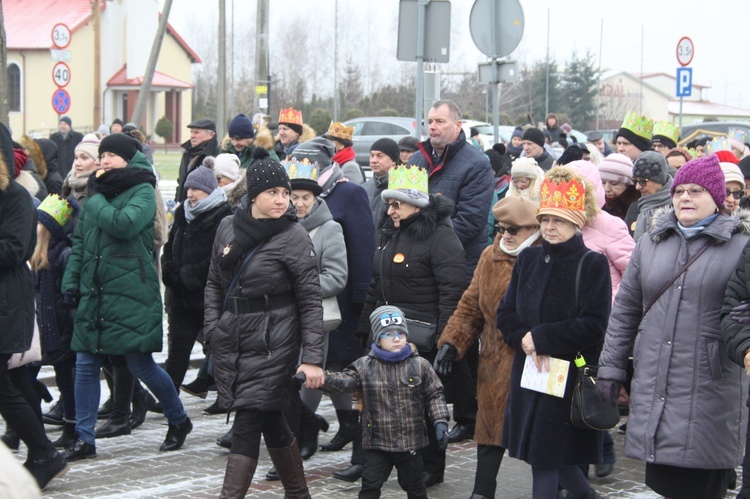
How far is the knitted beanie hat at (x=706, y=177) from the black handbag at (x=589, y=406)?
658 millimetres

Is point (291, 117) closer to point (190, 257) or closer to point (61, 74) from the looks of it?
point (190, 257)

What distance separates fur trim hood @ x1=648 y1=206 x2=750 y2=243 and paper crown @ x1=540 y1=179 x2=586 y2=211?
1.35 feet

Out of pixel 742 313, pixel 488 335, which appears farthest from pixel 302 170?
pixel 742 313

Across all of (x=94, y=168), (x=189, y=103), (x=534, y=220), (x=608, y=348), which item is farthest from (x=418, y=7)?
(x=189, y=103)

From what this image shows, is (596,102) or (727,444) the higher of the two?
(596,102)

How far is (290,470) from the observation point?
614 centimetres

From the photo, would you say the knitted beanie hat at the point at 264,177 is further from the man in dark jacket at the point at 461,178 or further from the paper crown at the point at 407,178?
the man in dark jacket at the point at 461,178

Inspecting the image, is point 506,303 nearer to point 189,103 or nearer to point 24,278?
point 24,278

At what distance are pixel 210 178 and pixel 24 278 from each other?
165cm

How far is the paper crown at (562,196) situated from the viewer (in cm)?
577

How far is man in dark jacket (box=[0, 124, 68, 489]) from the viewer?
6.60m

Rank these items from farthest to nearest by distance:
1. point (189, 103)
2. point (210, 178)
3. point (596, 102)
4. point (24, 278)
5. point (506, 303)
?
point (596, 102) < point (189, 103) < point (210, 178) < point (24, 278) < point (506, 303)

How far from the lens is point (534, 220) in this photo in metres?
6.28

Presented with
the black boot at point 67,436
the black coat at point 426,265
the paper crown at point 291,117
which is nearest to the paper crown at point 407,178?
the black coat at point 426,265
